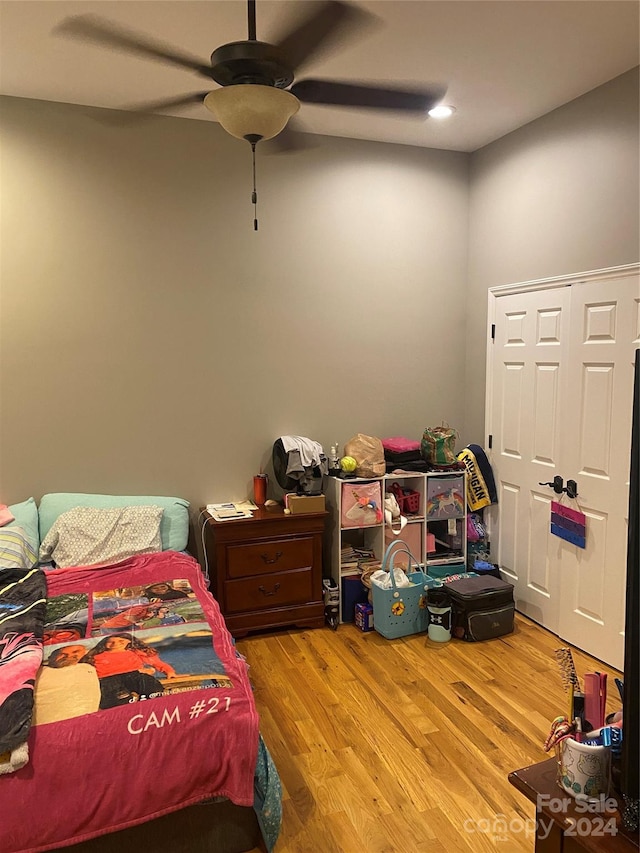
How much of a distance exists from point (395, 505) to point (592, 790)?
2.73m

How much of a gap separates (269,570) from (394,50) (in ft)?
9.26

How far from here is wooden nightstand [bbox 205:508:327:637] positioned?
12.1 feet

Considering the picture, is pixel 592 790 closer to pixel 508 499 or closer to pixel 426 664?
pixel 426 664

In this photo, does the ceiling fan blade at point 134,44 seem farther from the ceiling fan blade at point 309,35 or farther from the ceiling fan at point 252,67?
the ceiling fan blade at point 309,35

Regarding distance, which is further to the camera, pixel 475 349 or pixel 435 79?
pixel 475 349

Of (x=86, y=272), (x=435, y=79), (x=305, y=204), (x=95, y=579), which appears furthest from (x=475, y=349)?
(x=95, y=579)

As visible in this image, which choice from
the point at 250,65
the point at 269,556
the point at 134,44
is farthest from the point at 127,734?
the point at 134,44

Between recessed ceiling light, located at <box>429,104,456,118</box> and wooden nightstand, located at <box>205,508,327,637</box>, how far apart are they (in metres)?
2.45

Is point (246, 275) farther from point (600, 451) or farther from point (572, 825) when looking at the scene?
point (572, 825)

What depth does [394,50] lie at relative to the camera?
289cm

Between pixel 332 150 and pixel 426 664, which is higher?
pixel 332 150

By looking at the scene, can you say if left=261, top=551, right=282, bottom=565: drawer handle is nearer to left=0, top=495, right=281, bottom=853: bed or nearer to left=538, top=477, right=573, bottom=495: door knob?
left=0, top=495, right=281, bottom=853: bed

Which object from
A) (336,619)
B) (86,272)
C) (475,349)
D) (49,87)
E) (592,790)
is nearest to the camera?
(592,790)

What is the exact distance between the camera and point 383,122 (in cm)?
385
